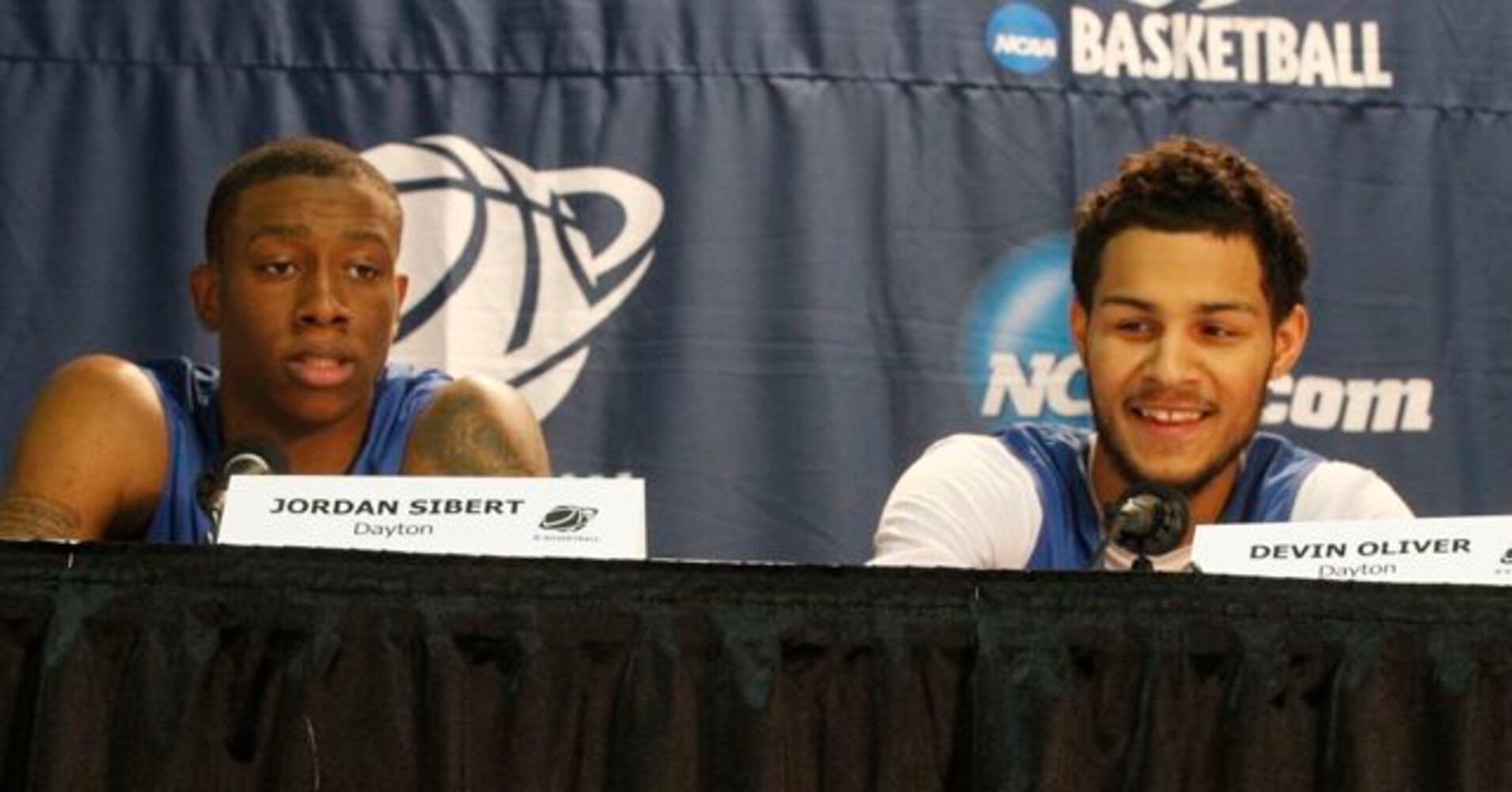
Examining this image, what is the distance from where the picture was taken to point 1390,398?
3.13 metres

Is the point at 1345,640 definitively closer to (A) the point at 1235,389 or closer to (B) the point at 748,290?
(A) the point at 1235,389

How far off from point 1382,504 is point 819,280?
2.41ft

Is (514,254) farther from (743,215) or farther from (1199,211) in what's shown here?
(1199,211)

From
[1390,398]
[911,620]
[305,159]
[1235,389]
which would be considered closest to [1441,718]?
[911,620]

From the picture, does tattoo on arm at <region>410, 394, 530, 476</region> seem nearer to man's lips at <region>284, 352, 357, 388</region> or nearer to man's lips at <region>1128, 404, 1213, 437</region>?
man's lips at <region>284, 352, 357, 388</region>

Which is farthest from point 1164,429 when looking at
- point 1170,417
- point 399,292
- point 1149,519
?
point 399,292

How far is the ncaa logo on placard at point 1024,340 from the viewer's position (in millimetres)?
3102

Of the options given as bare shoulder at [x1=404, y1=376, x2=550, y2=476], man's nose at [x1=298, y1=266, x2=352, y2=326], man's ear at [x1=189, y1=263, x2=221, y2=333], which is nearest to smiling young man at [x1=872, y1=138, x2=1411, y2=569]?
bare shoulder at [x1=404, y1=376, x2=550, y2=476]

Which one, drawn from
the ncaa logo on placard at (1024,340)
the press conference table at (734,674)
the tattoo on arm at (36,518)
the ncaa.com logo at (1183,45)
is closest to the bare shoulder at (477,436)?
the tattoo on arm at (36,518)

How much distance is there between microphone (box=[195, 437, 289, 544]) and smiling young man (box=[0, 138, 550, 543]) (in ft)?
→ 1.83

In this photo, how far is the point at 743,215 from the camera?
311 cm

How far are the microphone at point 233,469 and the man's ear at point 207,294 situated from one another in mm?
725

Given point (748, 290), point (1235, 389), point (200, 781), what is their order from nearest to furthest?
point (200, 781) → point (1235, 389) → point (748, 290)

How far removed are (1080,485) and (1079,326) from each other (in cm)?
23
